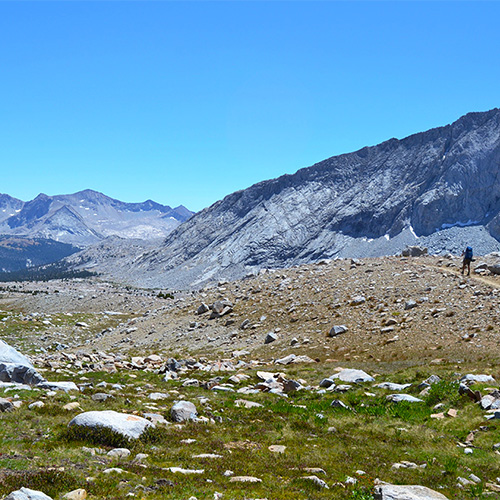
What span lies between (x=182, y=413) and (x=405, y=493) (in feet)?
27.2

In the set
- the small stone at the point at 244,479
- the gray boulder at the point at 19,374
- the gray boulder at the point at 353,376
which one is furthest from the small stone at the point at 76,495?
the gray boulder at the point at 353,376

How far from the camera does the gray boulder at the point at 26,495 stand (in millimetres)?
7129

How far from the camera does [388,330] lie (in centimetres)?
2967

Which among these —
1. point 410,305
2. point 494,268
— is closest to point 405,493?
point 410,305

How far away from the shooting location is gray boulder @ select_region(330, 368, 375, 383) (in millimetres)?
21891

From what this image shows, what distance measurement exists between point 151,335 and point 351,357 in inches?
868

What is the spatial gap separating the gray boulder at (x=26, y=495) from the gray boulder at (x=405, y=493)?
21.5ft

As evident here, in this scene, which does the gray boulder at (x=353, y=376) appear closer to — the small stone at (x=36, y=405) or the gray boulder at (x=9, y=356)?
the small stone at (x=36, y=405)

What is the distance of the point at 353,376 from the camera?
22.4 metres

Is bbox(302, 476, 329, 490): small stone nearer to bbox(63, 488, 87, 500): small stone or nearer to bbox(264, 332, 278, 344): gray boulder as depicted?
bbox(63, 488, 87, 500): small stone

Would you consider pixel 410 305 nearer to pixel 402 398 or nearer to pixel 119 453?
pixel 402 398

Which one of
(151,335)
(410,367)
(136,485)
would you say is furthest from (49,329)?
(136,485)

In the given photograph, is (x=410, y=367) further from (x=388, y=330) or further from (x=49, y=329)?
(x=49, y=329)

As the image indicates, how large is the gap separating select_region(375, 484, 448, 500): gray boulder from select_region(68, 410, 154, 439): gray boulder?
681cm
